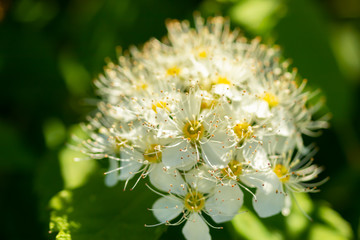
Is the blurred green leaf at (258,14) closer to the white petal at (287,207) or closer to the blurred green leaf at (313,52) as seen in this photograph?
the blurred green leaf at (313,52)

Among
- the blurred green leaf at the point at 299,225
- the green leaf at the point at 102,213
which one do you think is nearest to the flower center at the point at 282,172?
the blurred green leaf at the point at 299,225

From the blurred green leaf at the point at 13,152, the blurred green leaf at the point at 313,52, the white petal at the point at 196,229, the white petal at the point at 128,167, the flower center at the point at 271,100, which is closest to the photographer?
the white petal at the point at 196,229

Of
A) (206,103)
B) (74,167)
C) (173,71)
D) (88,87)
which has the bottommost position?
(206,103)

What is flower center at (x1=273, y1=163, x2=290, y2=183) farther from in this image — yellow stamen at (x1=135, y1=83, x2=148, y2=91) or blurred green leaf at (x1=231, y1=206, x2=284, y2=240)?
yellow stamen at (x1=135, y1=83, x2=148, y2=91)

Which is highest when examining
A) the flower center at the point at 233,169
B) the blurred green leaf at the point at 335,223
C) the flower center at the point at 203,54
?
the flower center at the point at 203,54

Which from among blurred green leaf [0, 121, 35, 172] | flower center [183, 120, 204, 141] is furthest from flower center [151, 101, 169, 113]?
blurred green leaf [0, 121, 35, 172]

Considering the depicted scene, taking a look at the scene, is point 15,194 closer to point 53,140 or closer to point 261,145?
point 53,140

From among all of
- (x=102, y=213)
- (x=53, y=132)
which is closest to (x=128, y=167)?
(x=102, y=213)

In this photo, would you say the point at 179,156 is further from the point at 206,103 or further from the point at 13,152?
the point at 13,152
